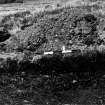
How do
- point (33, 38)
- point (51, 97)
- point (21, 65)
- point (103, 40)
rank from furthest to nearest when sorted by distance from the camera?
point (33, 38) < point (103, 40) < point (21, 65) < point (51, 97)

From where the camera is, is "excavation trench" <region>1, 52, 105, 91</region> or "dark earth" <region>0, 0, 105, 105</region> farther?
"excavation trench" <region>1, 52, 105, 91</region>

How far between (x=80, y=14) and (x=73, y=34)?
1.94 metres

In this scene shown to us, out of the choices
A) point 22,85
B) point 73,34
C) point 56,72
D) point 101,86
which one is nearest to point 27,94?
point 22,85

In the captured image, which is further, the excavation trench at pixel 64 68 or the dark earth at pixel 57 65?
the excavation trench at pixel 64 68

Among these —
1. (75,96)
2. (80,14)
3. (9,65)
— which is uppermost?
(80,14)

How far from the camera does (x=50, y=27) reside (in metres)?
11.8

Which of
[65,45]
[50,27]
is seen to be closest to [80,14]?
[50,27]

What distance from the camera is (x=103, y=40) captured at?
10.6m

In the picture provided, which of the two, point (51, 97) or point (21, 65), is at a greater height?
point (21, 65)

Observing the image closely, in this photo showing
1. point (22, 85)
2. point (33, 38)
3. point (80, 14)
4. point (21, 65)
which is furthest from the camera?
point (80, 14)

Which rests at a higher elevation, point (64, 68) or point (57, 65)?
point (57, 65)

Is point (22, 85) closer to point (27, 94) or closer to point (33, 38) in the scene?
point (27, 94)

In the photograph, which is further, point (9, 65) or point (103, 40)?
point (103, 40)

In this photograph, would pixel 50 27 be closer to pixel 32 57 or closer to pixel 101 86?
pixel 32 57
